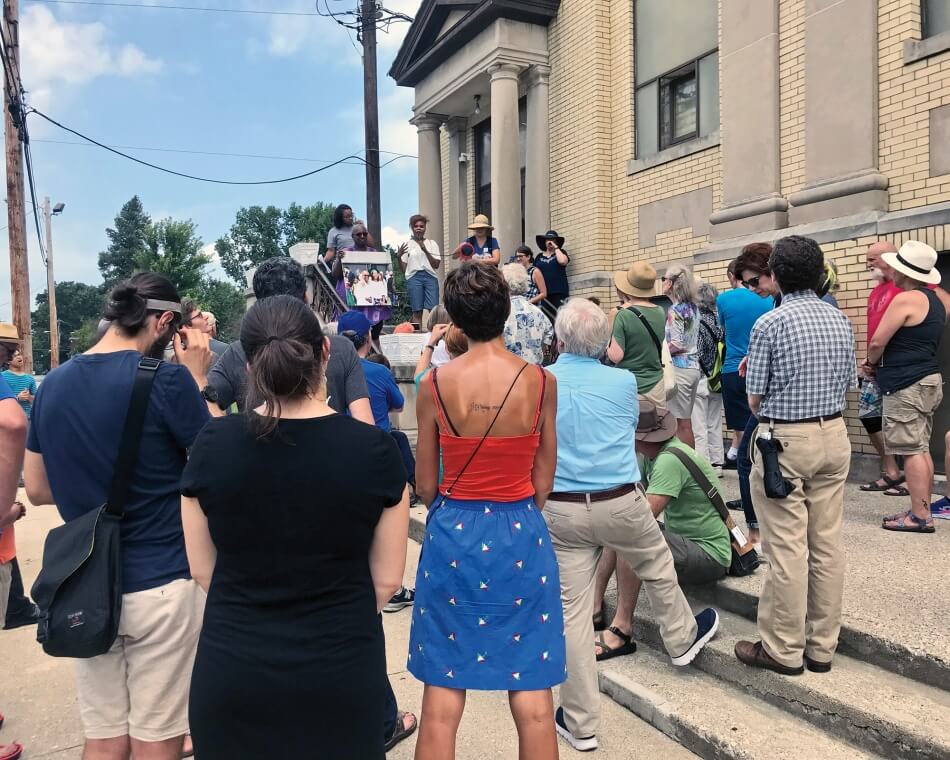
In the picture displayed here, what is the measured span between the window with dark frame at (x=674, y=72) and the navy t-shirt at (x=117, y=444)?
8.20 m

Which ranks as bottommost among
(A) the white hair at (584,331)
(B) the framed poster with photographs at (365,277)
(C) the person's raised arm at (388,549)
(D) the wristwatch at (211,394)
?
(C) the person's raised arm at (388,549)

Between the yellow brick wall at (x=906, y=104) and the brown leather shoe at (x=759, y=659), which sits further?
the yellow brick wall at (x=906, y=104)

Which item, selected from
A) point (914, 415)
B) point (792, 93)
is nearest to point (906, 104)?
point (792, 93)

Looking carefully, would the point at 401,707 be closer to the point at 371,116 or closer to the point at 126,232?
the point at 371,116

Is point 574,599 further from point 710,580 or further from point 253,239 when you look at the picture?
point 253,239

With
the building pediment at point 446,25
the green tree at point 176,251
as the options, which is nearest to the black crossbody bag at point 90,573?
the building pediment at point 446,25

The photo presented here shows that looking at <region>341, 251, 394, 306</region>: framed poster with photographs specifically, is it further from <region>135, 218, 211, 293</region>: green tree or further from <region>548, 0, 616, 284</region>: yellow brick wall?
<region>135, 218, 211, 293</region>: green tree

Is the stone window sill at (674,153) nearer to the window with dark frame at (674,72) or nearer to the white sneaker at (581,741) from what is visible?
the window with dark frame at (674,72)

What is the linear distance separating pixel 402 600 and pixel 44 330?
99.0 metres

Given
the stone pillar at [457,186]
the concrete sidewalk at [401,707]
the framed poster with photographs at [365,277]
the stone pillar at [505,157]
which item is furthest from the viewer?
the stone pillar at [457,186]

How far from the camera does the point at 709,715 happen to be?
129 inches

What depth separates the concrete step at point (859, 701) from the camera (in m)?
2.83

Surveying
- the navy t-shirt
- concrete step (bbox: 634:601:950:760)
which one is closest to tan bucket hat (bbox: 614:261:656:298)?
concrete step (bbox: 634:601:950:760)

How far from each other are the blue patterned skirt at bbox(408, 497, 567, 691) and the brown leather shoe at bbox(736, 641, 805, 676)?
133 cm
